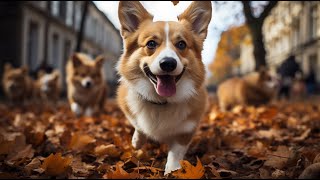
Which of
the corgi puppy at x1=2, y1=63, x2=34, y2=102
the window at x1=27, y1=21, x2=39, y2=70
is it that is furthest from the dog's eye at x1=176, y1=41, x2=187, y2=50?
the window at x1=27, y1=21, x2=39, y2=70

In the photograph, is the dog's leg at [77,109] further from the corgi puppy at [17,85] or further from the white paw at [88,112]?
the corgi puppy at [17,85]

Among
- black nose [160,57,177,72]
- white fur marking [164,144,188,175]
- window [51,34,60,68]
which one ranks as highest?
black nose [160,57,177,72]

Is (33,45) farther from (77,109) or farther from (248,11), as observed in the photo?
(248,11)

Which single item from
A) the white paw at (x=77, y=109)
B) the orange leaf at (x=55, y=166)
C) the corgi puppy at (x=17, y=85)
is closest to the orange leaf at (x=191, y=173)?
the orange leaf at (x=55, y=166)

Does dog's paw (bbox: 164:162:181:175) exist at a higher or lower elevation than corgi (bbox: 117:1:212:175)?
lower

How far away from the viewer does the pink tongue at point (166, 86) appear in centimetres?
282

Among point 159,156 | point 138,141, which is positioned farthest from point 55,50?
point 159,156

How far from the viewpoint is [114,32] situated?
873 centimetres

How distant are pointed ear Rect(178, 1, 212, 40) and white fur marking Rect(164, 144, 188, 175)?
95 centimetres

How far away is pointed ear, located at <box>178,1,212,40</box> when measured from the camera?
3174 mm

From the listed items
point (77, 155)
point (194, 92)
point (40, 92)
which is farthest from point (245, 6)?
point (40, 92)

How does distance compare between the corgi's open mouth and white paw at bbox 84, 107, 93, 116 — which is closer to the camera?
the corgi's open mouth

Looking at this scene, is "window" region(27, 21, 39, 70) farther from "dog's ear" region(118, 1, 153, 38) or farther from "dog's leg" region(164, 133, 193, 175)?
"dog's leg" region(164, 133, 193, 175)

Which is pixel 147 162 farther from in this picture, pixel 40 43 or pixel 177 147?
pixel 40 43
